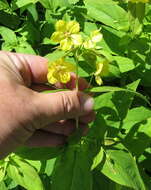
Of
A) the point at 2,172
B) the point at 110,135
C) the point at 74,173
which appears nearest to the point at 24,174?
the point at 2,172

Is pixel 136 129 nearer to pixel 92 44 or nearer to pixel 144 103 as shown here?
pixel 144 103

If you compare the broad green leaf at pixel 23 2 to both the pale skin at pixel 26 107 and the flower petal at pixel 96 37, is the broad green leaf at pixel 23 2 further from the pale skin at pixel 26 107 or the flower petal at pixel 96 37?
the flower petal at pixel 96 37

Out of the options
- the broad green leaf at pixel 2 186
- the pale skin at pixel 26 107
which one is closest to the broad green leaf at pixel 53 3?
the pale skin at pixel 26 107

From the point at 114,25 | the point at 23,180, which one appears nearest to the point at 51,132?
the point at 23,180

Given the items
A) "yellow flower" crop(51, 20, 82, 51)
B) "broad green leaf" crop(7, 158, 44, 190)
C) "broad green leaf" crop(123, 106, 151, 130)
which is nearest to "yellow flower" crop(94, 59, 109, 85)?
"yellow flower" crop(51, 20, 82, 51)

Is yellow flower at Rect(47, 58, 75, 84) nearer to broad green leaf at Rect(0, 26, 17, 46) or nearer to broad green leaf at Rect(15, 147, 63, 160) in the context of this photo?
broad green leaf at Rect(15, 147, 63, 160)

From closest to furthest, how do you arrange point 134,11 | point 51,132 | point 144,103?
point 134,11
point 51,132
point 144,103
